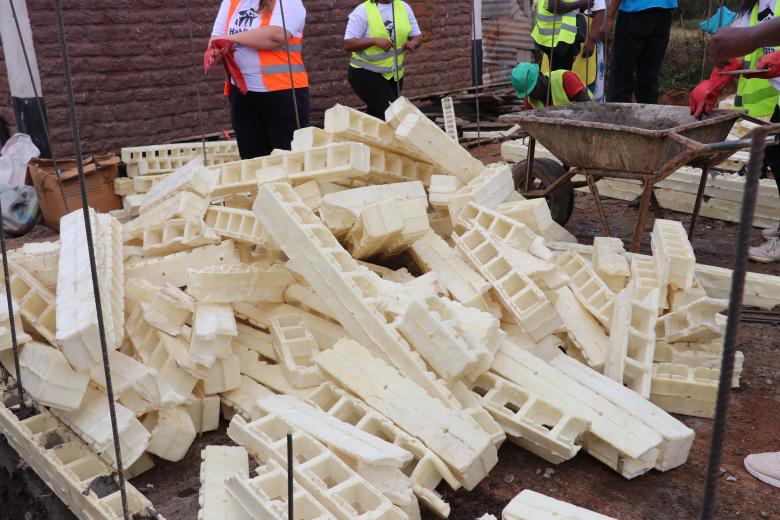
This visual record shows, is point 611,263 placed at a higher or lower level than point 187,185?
lower

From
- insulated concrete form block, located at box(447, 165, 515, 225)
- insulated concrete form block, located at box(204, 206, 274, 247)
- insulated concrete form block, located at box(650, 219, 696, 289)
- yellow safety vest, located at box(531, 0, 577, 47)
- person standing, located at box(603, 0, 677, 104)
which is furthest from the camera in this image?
yellow safety vest, located at box(531, 0, 577, 47)

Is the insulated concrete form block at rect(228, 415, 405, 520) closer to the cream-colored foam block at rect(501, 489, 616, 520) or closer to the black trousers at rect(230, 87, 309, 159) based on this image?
the cream-colored foam block at rect(501, 489, 616, 520)

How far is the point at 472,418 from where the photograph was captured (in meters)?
3.15

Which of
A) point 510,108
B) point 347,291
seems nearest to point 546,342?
point 347,291

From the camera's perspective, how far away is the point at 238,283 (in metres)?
3.81

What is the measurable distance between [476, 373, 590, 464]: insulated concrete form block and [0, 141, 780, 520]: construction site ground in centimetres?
13

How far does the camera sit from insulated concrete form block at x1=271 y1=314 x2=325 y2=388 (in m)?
3.52

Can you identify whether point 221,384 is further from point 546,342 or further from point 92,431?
point 546,342

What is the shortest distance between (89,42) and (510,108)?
654cm

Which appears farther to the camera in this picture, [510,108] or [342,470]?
[510,108]

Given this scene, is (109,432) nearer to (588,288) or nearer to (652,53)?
(588,288)

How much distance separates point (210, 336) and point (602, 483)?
75.0 inches

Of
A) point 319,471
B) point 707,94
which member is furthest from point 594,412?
point 707,94

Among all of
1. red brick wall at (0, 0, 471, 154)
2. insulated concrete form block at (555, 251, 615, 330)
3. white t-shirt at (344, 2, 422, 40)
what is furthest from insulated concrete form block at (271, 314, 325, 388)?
white t-shirt at (344, 2, 422, 40)
